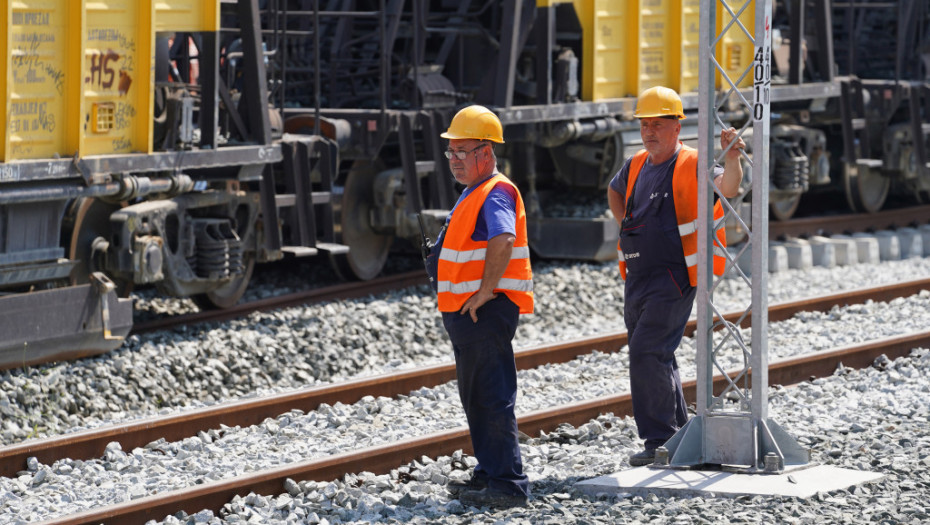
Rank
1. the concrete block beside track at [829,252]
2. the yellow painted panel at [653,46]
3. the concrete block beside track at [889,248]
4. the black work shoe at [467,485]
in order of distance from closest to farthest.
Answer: the black work shoe at [467,485]
the yellow painted panel at [653,46]
the concrete block beside track at [829,252]
the concrete block beside track at [889,248]

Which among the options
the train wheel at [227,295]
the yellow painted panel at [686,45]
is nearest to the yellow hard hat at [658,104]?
the train wheel at [227,295]

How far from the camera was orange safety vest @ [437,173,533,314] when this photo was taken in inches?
248

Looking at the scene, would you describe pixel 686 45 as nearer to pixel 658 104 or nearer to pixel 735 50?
pixel 735 50

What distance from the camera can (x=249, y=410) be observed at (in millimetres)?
8352

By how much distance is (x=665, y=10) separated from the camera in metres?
14.8

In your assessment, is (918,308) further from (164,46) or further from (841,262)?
(164,46)

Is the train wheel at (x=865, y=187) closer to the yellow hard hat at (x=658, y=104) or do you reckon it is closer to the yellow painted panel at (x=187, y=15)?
the yellow painted panel at (x=187, y=15)

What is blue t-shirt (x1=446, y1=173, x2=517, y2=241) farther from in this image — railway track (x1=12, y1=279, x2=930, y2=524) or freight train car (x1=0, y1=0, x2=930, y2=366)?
freight train car (x1=0, y1=0, x2=930, y2=366)

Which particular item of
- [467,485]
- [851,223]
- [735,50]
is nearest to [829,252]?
[851,223]

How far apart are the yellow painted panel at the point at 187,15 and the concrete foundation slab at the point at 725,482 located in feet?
17.0

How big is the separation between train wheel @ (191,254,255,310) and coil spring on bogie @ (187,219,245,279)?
0.31m

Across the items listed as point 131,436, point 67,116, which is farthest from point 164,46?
point 131,436

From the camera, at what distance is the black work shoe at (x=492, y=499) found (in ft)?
21.0

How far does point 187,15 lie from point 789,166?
8.54 meters
